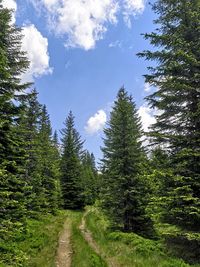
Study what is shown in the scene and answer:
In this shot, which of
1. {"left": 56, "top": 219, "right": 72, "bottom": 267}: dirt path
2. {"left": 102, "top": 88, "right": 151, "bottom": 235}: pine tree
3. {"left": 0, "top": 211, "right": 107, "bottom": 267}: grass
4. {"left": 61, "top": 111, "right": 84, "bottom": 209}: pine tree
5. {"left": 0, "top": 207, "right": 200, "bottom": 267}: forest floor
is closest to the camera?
{"left": 0, "top": 211, "right": 107, "bottom": 267}: grass

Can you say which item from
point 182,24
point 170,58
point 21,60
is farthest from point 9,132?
point 182,24

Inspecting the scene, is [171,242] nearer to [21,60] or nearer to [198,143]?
[198,143]

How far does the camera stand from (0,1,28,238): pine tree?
13.3 meters

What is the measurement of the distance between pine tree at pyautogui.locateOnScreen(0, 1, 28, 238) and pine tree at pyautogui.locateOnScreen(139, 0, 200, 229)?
23.9 feet

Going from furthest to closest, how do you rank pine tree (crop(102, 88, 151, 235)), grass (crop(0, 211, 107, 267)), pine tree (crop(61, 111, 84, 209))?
pine tree (crop(61, 111, 84, 209))
pine tree (crop(102, 88, 151, 235))
grass (crop(0, 211, 107, 267))

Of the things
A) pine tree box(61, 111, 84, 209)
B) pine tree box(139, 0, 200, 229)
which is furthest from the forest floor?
pine tree box(61, 111, 84, 209)

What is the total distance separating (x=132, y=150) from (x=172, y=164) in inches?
372

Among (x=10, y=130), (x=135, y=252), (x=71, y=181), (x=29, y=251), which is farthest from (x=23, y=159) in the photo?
(x=71, y=181)

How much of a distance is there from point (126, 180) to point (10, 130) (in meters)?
10.8

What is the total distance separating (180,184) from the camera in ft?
47.9

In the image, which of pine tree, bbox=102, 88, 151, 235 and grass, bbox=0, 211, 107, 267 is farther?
pine tree, bbox=102, 88, 151, 235

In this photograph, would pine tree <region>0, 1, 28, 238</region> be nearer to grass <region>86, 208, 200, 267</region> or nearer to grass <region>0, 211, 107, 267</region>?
grass <region>0, 211, 107, 267</region>

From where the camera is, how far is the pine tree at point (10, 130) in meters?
13.3

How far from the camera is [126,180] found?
23672 millimetres
